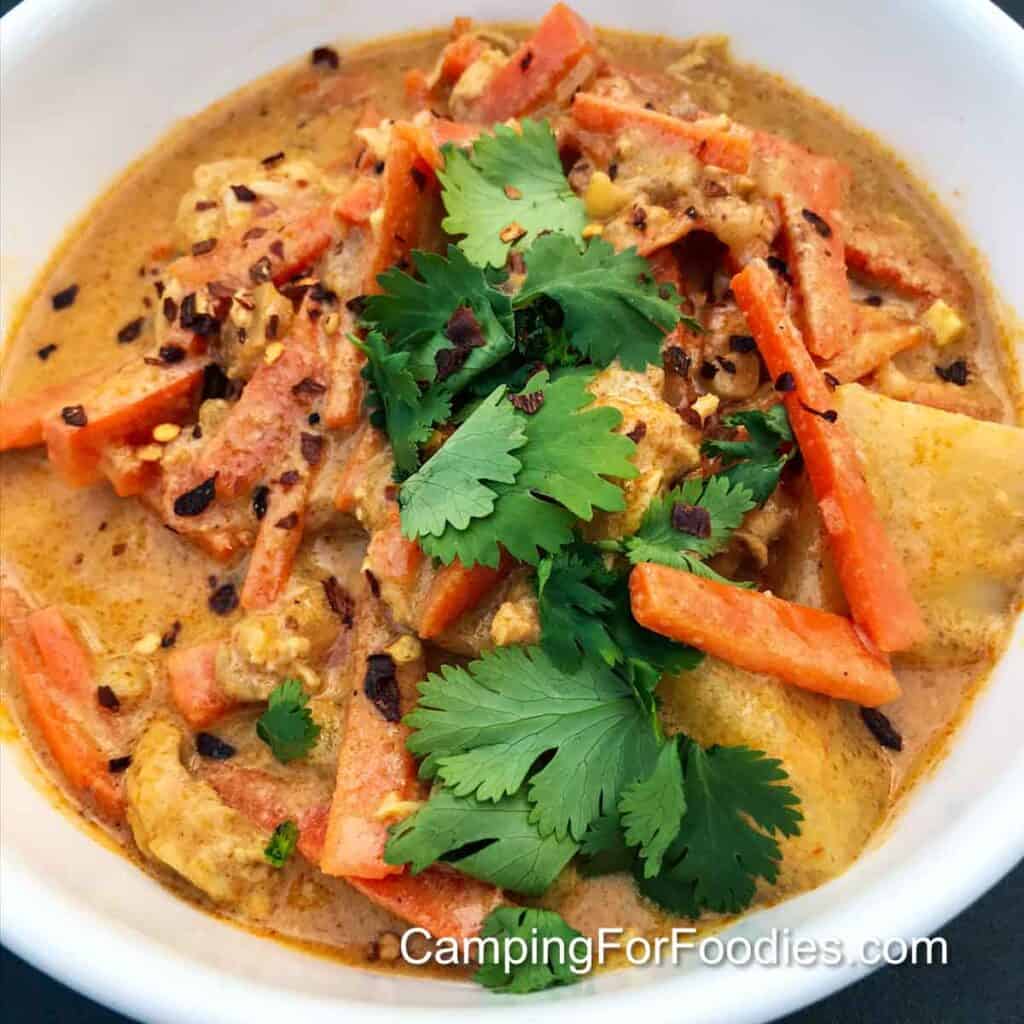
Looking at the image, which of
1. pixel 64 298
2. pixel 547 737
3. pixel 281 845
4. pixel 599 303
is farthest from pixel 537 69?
pixel 281 845

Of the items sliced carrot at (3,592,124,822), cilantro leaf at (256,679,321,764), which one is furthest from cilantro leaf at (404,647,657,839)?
sliced carrot at (3,592,124,822)

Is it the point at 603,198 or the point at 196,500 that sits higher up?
the point at 603,198

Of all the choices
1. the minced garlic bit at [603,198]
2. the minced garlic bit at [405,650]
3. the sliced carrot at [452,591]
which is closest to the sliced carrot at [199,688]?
the minced garlic bit at [405,650]

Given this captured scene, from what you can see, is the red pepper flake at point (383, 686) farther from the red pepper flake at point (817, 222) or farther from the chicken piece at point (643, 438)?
the red pepper flake at point (817, 222)

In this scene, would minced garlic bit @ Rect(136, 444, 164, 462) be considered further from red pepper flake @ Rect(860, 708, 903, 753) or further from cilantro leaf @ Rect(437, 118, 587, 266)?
red pepper flake @ Rect(860, 708, 903, 753)

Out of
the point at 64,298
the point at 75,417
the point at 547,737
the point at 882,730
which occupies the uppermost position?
the point at 882,730

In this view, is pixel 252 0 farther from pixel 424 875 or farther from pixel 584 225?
pixel 424 875

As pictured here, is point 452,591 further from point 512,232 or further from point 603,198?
point 603,198
